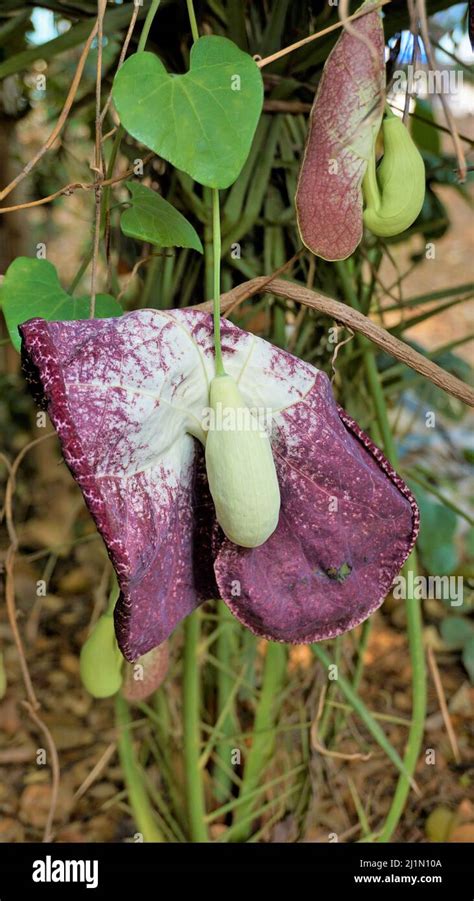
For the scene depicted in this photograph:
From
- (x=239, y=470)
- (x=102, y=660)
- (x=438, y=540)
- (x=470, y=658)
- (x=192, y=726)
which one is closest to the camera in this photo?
(x=239, y=470)

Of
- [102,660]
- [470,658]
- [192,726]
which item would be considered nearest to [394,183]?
[102,660]

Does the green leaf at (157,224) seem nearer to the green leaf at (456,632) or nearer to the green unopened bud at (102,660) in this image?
the green unopened bud at (102,660)

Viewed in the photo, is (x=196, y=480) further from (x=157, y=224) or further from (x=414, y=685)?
(x=414, y=685)

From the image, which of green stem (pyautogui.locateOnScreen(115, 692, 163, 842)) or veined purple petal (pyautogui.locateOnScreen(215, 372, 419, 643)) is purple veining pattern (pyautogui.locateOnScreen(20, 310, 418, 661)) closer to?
veined purple petal (pyautogui.locateOnScreen(215, 372, 419, 643))

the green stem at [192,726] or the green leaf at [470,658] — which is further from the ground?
the green leaf at [470,658]

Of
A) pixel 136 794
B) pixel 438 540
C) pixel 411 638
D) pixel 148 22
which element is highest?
pixel 148 22

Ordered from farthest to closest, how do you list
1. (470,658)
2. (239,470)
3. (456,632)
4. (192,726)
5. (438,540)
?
1. (456,632)
2. (470,658)
3. (438,540)
4. (192,726)
5. (239,470)

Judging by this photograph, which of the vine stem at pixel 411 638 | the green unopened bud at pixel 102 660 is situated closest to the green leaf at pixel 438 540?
the vine stem at pixel 411 638
